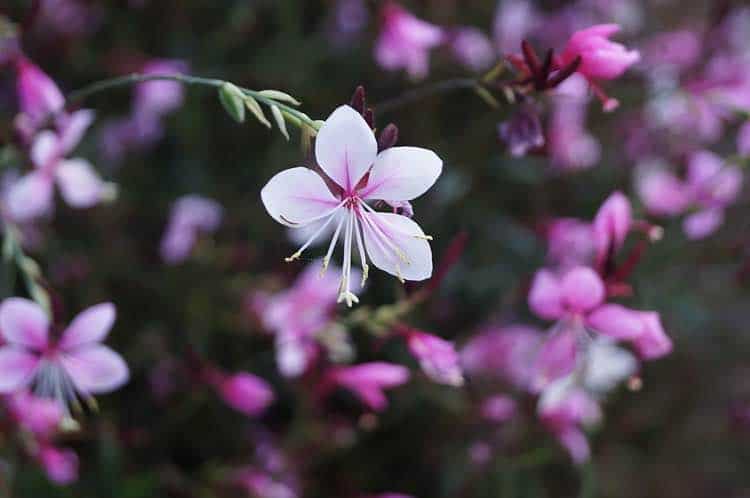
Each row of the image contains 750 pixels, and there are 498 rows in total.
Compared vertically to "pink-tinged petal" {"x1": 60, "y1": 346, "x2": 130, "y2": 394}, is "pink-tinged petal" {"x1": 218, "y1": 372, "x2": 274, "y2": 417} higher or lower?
lower

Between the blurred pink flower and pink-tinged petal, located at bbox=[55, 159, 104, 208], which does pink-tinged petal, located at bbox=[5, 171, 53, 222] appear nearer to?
pink-tinged petal, located at bbox=[55, 159, 104, 208]

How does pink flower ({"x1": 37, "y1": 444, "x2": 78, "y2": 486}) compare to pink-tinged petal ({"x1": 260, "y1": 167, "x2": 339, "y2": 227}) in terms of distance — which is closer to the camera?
pink-tinged petal ({"x1": 260, "y1": 167, "x2": 339, "y2": 227})

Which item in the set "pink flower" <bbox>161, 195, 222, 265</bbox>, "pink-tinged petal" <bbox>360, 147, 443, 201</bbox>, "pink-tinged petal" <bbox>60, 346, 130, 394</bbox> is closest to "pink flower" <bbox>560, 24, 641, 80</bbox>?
"pink-tinged petal" <bbox>360, 147, 443, 201</bbox>

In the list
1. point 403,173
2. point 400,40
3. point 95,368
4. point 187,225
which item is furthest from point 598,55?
point 187,225

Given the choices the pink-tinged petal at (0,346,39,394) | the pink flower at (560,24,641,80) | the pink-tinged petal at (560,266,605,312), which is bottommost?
the pink-tinged petal at (0,346,39,394)

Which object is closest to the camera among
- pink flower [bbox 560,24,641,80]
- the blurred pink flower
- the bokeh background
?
pink flower [bbox 560,24,641,80]

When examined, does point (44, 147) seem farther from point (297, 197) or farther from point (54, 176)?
point (297, 197)
